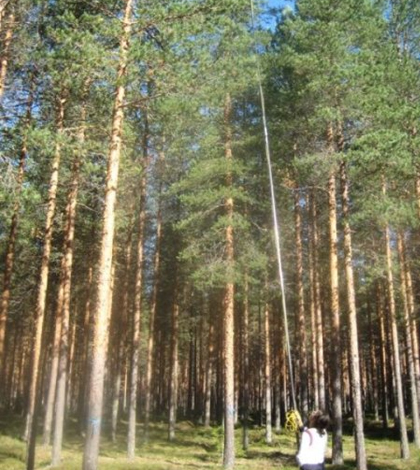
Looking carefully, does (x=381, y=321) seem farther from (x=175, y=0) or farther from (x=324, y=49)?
(x=175, y=0)

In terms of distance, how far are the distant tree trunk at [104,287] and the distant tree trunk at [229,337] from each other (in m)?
6.29

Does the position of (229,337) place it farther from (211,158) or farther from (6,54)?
(6,54)

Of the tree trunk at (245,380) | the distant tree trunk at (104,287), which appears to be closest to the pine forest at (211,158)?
the distant tree trunk at (104,287)

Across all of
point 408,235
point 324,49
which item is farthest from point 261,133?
point 408,235

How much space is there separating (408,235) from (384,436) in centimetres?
1176

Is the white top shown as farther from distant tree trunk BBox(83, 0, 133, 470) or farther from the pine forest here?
distant tree trunk BBox(83, 0, 133, 470)

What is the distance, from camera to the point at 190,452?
69.7 ft

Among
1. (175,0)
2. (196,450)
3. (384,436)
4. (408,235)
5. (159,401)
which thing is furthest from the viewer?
(159,401)

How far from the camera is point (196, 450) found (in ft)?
72.4

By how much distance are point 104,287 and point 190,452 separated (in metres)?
13.6

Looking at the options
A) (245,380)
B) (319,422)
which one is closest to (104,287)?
(319,422)

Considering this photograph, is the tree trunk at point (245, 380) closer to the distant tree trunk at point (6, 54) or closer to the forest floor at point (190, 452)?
the forest floor at point (190, 452)

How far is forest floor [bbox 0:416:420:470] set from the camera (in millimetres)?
15969

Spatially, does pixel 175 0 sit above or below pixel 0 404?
above
